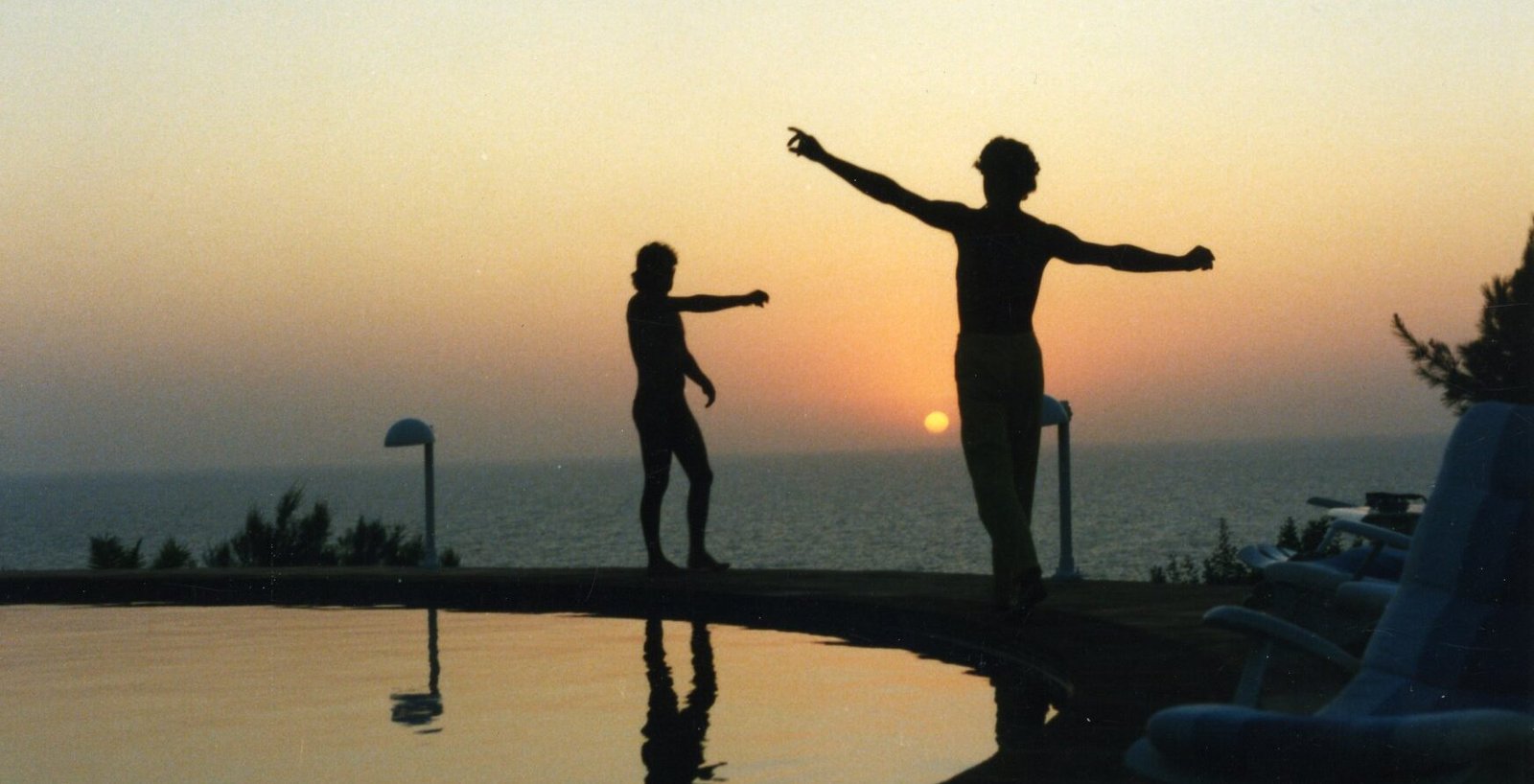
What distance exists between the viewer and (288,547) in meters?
16.8

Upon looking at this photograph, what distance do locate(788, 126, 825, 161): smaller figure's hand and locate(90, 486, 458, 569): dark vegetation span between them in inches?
341

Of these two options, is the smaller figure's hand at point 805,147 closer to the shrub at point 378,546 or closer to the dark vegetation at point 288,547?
the dark vegetation at point 288,547

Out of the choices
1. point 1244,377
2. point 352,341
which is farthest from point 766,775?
point 352,341

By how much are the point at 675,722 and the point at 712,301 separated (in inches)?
150

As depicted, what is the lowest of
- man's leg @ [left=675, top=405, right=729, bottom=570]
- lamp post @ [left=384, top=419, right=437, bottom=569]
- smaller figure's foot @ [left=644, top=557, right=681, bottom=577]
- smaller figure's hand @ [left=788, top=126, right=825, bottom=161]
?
smaller figure's foot @ [left=644, top=557, right=681, bottom=577]

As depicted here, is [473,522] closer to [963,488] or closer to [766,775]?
[963,488]

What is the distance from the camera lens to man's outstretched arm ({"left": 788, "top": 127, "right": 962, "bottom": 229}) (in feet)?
20.3

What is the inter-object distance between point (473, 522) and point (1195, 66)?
78.9m

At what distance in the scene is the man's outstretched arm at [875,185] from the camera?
6188 mm

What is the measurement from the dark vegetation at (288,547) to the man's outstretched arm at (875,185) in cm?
852

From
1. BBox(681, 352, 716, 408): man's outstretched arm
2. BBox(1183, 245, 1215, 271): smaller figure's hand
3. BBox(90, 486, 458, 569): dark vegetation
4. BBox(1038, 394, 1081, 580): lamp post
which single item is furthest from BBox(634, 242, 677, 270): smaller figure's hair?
BBox(90, 486, 458, 569): dark vegetation

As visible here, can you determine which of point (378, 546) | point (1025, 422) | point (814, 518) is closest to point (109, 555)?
point (378, 546)

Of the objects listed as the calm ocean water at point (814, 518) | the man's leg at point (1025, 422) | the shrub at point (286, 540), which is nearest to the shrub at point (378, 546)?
the shrub at point (286, 540)

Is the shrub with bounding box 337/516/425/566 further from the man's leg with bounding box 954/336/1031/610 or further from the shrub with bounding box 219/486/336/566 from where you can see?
the man's leg with bounding box 954/336/1031/610
